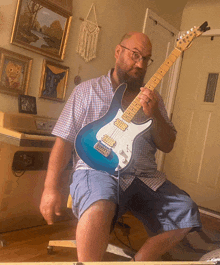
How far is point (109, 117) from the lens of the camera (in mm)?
1047

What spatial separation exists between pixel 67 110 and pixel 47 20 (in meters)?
1.08

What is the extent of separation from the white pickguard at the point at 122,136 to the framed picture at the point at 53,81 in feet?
3.44

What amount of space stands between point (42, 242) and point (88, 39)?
148cm

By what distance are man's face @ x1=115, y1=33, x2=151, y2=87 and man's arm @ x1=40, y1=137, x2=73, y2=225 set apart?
1.19ft

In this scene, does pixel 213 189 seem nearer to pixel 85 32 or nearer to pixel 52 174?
pixel 85 32

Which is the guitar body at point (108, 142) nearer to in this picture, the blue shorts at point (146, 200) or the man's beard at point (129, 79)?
the blue shorts at point (146, 200)

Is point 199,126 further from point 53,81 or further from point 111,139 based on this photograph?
point 111,139

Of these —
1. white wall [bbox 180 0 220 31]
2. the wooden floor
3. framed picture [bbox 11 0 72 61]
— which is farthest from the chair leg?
white wall [bbox 180 0 220 31]

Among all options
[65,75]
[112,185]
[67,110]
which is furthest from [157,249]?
[65,75]

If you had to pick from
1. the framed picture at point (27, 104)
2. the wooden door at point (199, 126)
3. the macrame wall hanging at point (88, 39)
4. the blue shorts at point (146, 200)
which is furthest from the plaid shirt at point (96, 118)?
the wooden door at point (199, 126)

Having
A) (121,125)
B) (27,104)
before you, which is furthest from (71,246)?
(27,104)

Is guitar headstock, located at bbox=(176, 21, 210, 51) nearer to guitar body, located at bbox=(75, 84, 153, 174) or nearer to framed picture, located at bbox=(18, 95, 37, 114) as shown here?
guitar body, located at bbox=(75, 84, 153, 174)

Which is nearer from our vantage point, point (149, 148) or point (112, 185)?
point (112, 185)

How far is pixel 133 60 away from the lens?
1.15 m
